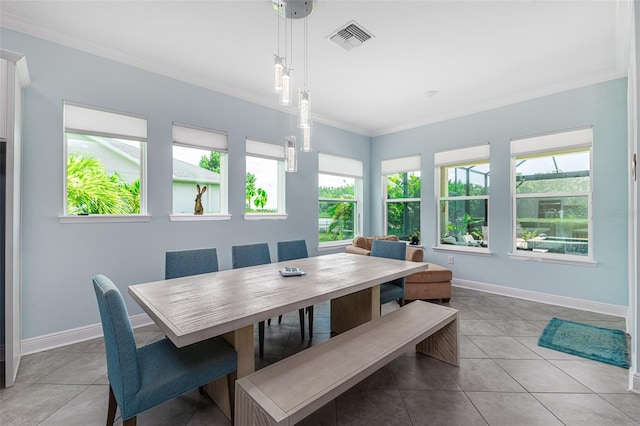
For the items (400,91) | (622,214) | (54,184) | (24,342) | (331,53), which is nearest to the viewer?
(24,342)

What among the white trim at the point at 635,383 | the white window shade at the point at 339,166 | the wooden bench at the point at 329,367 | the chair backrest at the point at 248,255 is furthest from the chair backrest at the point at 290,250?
the white trim at the point at 635,383

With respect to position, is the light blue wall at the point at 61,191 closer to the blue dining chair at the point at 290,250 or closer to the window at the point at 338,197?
the blue dining chair at the point at 290,250

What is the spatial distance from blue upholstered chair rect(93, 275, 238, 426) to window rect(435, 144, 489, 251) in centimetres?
421

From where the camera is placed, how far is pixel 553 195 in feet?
12.3

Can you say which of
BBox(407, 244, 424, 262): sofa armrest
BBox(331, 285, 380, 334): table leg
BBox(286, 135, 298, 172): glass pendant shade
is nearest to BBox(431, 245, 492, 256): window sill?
BBox(407, 244, 424, 262): sofa armrest

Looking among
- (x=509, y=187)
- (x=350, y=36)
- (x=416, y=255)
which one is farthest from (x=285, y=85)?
(x=509, y=187)

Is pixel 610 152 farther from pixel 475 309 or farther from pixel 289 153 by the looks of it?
pixel 289 153

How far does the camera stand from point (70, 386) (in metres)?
1.96

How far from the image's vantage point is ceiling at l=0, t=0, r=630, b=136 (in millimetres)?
2256

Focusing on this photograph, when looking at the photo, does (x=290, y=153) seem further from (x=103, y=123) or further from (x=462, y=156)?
(x=462, y=156)

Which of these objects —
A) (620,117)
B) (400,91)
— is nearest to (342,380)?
(400,91)

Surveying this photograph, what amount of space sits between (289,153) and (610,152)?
382 centimetres

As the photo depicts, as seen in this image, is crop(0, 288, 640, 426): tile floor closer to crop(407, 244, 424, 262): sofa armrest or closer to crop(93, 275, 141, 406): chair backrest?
crop(93, 275, 141, 406): chair backrest

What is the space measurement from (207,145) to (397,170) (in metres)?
3.48
